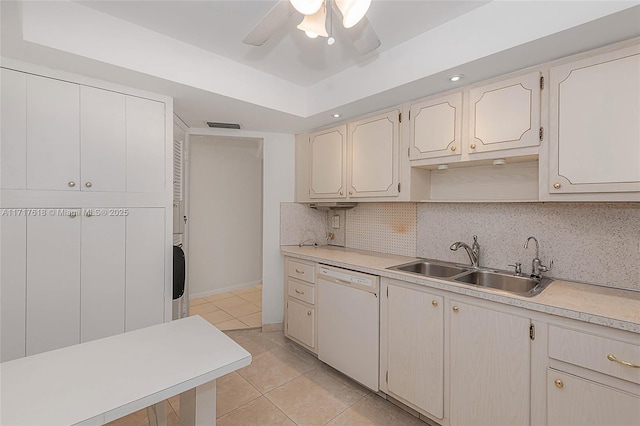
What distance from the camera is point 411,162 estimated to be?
2.20 metres

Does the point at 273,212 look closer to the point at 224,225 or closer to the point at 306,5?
the point at 224,225

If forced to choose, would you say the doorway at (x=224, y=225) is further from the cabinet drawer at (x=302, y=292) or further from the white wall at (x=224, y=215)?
the cabinet drawer at (x=302, y=292)

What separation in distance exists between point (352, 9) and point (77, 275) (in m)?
2.24

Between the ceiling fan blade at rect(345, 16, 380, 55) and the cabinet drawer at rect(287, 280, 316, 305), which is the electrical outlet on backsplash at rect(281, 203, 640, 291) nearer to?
the cabinet drawer at rect(287, 280, 316, 305)

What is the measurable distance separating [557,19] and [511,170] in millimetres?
922

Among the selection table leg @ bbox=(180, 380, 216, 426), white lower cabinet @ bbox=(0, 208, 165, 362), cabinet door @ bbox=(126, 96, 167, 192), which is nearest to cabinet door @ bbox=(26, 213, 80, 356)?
white lower cabinet @ bbox=(0, 208, 165, 362)

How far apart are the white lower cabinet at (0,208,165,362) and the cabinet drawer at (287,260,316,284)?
1146 millimetres

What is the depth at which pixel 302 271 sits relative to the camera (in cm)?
270

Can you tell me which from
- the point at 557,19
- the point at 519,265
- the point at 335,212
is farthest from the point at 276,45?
the point at 519,265

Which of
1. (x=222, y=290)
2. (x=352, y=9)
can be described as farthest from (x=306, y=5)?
(x=222, y=290)

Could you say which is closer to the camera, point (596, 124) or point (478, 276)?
point (596, 124)

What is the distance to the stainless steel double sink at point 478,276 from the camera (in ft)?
5.90

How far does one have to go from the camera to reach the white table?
0.83 meters

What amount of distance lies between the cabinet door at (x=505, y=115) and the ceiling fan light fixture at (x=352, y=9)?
3.71 ft
